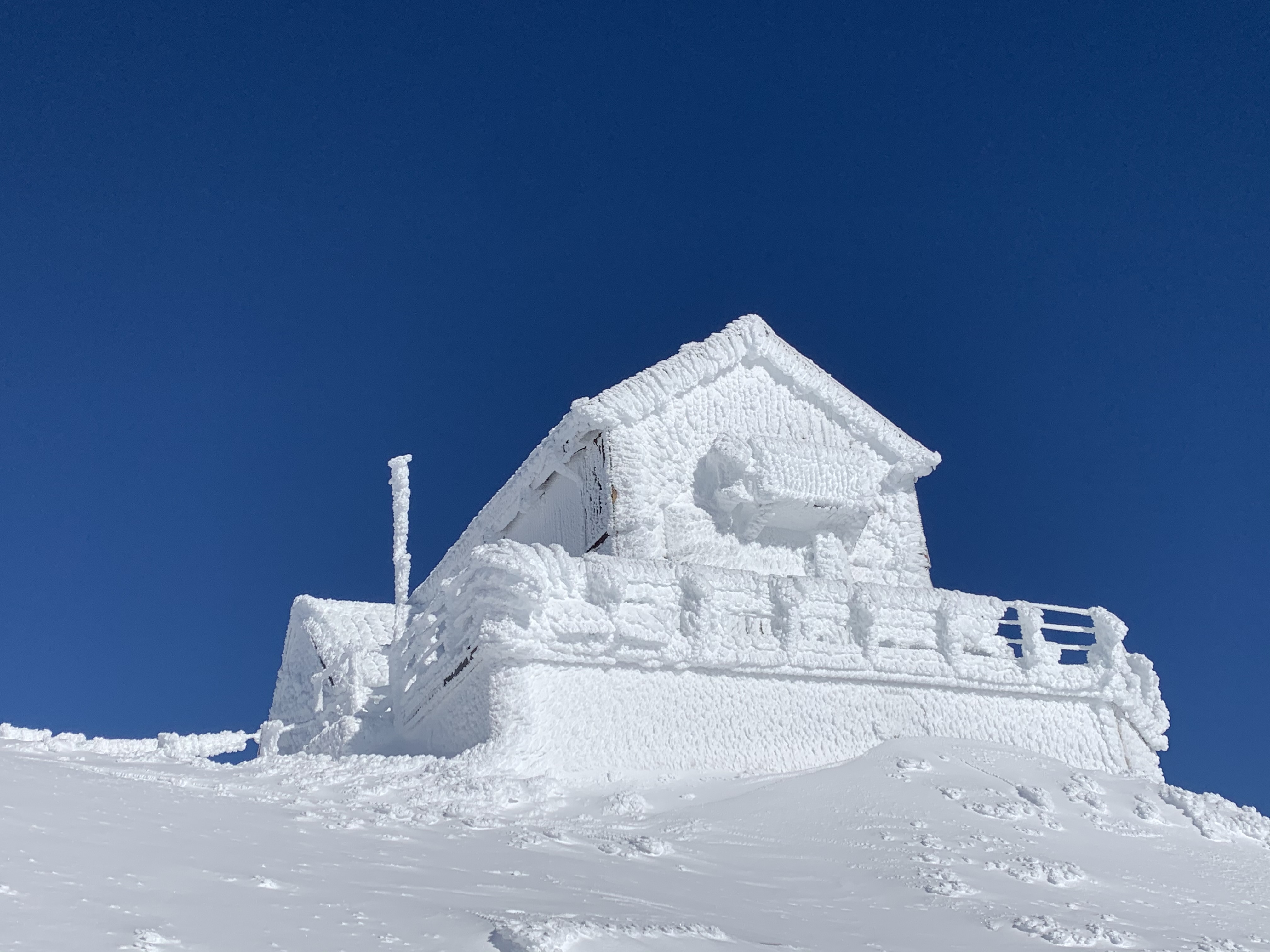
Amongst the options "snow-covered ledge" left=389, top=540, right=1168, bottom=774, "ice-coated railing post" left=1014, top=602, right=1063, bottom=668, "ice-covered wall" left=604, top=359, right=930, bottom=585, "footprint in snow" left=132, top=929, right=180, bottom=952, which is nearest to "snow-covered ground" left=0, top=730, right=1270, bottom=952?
"footprint in snow" left=132, top=929, right=180, bottom=952

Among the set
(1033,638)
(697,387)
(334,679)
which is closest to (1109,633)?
(1033,638)

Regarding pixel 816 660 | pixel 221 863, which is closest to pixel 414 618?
pixel 816 660

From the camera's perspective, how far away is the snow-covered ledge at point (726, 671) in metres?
12.5

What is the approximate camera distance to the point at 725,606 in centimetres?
1379

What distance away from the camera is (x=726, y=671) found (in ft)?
44.2

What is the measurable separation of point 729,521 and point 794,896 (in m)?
9.85

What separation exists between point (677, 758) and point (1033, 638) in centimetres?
598

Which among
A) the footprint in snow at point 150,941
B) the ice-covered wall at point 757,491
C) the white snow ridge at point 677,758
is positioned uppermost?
the ice-covered wall at point 757,491

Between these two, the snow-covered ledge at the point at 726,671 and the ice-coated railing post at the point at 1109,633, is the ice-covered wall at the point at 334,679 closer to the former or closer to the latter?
the snow-covered ledge at the point at 726,671

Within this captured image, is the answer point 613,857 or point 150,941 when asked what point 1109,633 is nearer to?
point 613,857

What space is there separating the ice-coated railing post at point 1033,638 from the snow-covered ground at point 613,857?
292 centimetres

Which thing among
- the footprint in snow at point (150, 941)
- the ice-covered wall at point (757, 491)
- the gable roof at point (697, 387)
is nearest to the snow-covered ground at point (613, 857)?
the footprint in snow at point (150, 941)

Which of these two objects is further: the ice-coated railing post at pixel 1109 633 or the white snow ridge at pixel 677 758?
the ice-coated railing post at pixel 1109 633

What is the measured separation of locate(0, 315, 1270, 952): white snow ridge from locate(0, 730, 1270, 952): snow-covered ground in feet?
0.13
